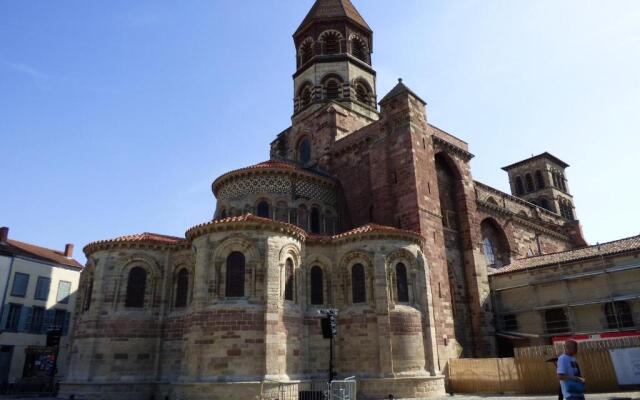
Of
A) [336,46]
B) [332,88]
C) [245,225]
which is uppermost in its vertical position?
[336,46]

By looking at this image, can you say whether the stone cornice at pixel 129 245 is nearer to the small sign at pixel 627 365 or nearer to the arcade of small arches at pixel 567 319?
the small sign at pixel 627 365

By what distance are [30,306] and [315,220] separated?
21.4 m

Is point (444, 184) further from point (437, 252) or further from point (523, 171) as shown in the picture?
point (523, 171)

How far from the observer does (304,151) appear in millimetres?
31641

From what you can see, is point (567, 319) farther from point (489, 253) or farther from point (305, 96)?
point (305, 96)

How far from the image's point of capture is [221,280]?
1816 cm

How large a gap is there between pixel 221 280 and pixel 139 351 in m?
5.37

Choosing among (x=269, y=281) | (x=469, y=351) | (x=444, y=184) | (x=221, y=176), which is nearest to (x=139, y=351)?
(x=269, y=281)

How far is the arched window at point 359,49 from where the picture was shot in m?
33.2

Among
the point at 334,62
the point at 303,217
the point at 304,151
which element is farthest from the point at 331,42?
the point at 303,217

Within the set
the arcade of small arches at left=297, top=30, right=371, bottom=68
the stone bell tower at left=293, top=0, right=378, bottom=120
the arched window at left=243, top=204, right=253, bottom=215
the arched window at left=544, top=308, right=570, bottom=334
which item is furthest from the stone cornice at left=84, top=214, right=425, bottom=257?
the arcade of small arches at left=297, top=30, right=371, bottom=68

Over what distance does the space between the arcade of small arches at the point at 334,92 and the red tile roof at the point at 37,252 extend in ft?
70.2

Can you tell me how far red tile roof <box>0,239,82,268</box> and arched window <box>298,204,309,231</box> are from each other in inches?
820

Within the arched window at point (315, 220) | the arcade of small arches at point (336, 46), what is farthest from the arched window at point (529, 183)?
the arched window at point (315, 220)
